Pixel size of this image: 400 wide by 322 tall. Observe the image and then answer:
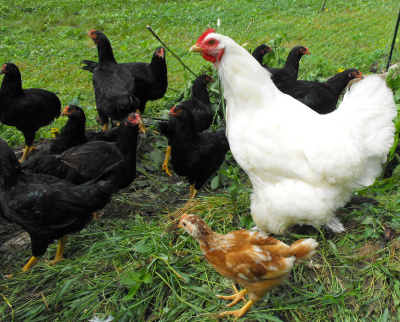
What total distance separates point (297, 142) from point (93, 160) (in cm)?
170

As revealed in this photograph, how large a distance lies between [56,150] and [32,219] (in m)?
1.14

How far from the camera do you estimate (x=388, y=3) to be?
8.57 metres

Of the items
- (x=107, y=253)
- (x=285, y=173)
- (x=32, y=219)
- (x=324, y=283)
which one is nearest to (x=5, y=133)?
(x=32, y=219)

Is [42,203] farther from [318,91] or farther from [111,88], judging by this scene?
[318,91]

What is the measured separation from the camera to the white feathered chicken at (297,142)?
92.8 inches

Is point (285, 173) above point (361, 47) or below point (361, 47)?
above

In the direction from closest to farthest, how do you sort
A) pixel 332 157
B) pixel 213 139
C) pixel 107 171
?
pixel 332 157
pixel 107 171
pixel 213 139

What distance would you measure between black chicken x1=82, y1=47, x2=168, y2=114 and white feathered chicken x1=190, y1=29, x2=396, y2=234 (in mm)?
1978

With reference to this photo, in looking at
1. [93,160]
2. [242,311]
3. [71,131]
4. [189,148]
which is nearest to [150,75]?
[71,131]

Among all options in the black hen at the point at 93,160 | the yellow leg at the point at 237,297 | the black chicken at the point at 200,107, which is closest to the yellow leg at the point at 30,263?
the black hen at the point at 93,160

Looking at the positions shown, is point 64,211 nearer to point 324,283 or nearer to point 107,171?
point 107,171

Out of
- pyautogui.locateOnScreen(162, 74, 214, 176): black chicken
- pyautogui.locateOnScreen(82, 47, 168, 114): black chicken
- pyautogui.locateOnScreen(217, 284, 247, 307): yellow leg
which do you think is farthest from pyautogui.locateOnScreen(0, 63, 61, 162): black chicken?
pyautogui.locateOnScreen(217, 284, 247, 307): yellow leg

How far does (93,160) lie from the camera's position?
3.17 meters

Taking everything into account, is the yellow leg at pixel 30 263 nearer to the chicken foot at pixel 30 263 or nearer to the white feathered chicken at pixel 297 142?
the chicken foot at pixel 30 263
